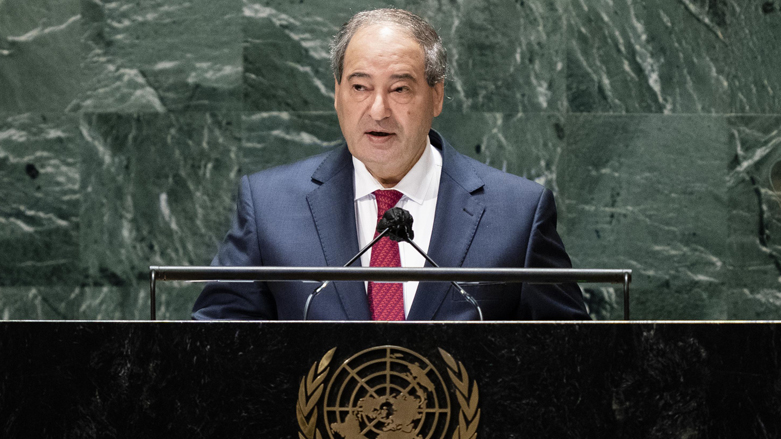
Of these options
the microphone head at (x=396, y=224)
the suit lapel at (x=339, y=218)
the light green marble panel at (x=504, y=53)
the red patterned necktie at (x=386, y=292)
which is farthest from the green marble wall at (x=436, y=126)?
the microphone head at (x=396, y=224)

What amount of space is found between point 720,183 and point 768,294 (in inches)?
22.9

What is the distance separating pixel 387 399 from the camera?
1.62 metres

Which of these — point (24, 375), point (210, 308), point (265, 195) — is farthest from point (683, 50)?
point (24, 375)

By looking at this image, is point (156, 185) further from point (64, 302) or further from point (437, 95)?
point (437, 95)

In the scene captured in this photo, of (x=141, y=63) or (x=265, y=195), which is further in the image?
(x=141, y=63)

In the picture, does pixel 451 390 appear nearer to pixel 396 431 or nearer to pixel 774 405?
pixel 396 431

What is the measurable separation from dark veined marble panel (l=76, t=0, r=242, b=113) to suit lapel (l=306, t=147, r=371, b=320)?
146 centimetres

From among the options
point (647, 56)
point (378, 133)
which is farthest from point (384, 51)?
point (647, 56)

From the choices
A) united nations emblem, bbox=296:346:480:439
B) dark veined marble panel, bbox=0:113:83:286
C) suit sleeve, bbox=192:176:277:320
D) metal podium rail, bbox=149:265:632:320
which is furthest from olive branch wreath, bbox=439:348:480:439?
dark veined marble panel, bbox=0:113:83:286

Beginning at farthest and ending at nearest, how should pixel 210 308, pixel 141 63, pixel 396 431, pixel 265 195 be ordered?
pixel 141 63 < pixel 265 195 < pixel 210 308 < pixel 396 431

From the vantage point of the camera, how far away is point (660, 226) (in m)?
4.03

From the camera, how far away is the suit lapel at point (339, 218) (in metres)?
2.35

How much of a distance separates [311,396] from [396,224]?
0.42 m

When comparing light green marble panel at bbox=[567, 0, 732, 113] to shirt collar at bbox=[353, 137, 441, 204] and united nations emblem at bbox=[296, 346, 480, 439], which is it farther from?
united nations emblem at bbox=[296, 346, 480, 439]
